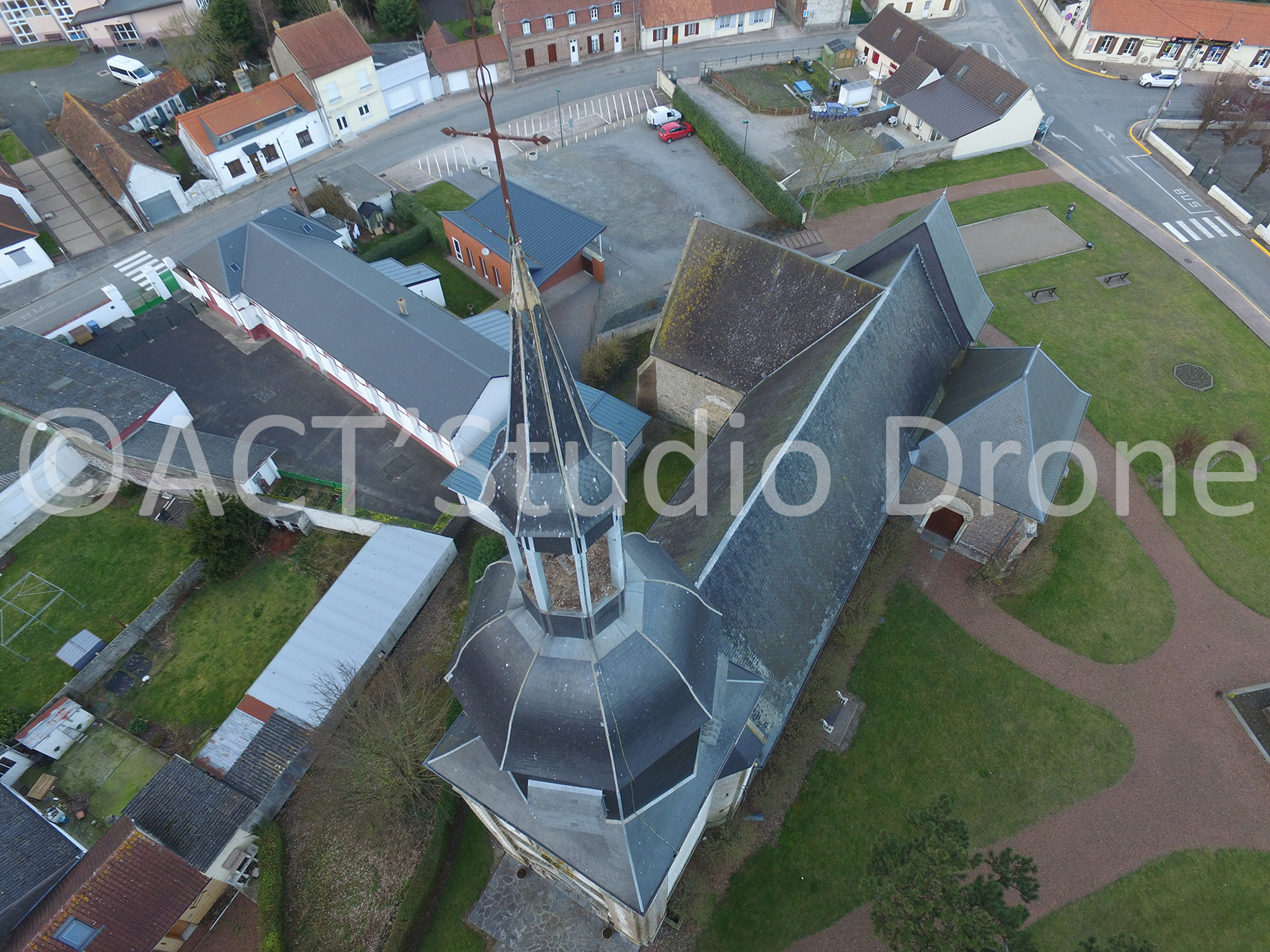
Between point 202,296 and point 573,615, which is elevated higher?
point 573,615

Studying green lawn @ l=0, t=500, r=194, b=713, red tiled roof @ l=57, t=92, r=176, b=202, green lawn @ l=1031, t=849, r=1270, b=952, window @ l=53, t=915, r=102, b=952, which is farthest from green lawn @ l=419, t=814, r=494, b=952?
red tiled roof @ l=57, t=92, r=176, b=202

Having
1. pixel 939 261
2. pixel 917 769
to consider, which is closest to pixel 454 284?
pixel 939 261

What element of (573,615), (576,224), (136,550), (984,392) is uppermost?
(573,615)

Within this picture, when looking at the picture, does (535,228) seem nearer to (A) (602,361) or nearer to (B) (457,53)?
(A) (602,361)

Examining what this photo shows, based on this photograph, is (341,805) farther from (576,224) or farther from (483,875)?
(576,224)

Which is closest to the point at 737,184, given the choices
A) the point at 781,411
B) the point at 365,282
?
the point at 365,282

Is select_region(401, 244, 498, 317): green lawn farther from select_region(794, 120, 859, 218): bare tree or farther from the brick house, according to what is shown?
the brick house
